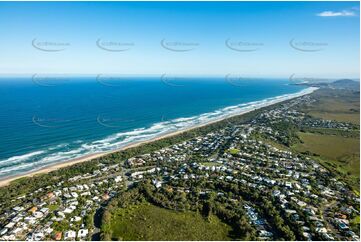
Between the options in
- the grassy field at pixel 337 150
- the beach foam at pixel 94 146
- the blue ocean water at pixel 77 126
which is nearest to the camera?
the beach foam at pixel 94 146

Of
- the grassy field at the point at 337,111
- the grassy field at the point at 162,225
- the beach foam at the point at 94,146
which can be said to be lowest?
the grassy field at the point at 337,111

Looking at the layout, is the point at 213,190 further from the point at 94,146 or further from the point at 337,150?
the point at 337,150

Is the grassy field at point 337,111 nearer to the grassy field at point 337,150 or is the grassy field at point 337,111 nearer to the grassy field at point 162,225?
the grassy field at point 337,150

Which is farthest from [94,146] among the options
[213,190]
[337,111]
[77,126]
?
[337,111]

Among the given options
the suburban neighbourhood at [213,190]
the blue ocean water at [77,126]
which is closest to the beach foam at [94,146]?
the blue ocean water at [77,126]

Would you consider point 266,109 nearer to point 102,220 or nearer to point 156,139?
point 156,139

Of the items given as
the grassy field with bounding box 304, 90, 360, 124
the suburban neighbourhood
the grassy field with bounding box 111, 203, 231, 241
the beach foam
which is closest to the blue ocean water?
the beach foam

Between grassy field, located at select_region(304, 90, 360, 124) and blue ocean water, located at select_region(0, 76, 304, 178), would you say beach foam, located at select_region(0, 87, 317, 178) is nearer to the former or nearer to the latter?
blue ocean water, located at select_region(0, 76, 304, 178)
